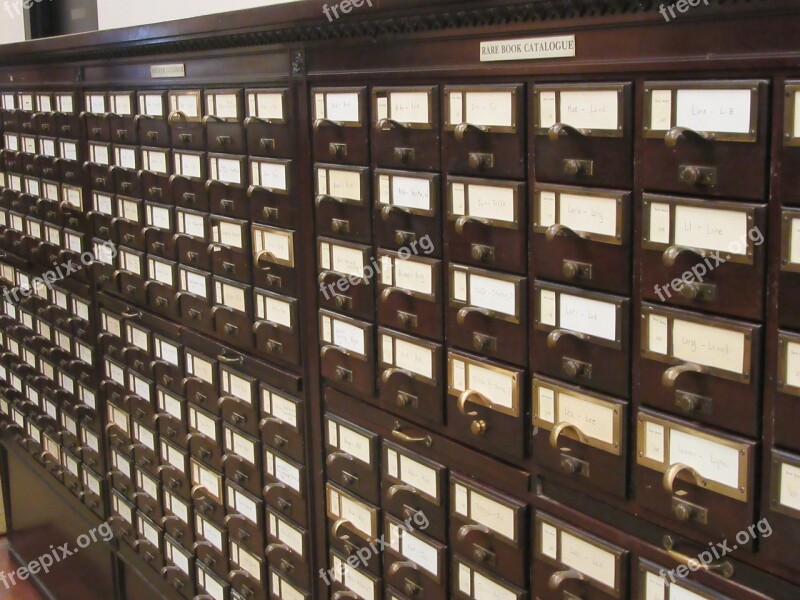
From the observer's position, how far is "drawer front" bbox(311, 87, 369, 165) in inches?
66.5

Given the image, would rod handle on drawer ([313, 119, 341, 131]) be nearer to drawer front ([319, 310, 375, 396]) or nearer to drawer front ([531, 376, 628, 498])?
drawer front ([319, 310, 375, 396])

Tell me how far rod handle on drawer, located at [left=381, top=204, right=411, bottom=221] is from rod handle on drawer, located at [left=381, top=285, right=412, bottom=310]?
4.9 inches

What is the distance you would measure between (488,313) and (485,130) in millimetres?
287

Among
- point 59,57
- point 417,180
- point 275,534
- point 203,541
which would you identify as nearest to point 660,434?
point 417,180

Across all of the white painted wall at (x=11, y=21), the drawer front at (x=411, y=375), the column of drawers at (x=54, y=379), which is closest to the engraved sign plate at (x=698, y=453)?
the drawer front at (x=411, y=375)

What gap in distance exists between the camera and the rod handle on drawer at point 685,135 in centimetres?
110

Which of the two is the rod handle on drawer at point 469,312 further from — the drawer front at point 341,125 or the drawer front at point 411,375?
the drawer front at point 341,125

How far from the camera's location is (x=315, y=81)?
5.90 feet

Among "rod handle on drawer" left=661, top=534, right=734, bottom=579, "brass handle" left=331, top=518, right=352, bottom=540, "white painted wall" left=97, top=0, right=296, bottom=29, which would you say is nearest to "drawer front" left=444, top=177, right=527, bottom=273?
"rod handle on drawer" left=661, top=534, right=734, bottom=579

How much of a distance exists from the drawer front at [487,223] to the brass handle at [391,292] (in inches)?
5.7

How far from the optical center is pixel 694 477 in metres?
1.20

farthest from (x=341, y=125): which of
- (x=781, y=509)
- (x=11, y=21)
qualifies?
(x=11, y=21)

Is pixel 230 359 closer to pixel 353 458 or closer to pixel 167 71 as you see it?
pixel 353 458

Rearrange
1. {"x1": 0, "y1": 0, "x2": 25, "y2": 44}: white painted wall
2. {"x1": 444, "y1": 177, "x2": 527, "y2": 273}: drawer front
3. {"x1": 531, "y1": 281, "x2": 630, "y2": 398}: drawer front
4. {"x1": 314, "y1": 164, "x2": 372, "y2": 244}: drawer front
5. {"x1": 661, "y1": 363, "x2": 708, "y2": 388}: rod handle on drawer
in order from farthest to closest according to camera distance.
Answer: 1. {"x1": 0, "y1": 0, "x2": 25, "y2": 44}: white painted wall
2. {"x1": 314, "y1": 164, "x2": 372, "y2": 244}: drawer front
3. {"x1": 444, "y1": 177, "x2": 527, "y2": 273}: drawer front
4. {"x1": 531, "y1": 281, "x2": 630, "y2": 398}: drawer front
5. {"x1": 661, "y1": 363, "x2": 708, "y2": 388}: rod handle on drawer
